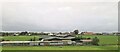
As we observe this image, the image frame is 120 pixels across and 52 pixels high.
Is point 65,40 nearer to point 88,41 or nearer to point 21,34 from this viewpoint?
point 88,41

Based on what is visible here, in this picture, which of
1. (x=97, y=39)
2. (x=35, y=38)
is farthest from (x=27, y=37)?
(x=97, y=39)

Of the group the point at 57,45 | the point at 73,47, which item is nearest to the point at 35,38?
the point at 57,45

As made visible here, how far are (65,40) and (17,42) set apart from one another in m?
2.24

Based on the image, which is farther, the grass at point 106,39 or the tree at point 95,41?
the tree at point 95,41

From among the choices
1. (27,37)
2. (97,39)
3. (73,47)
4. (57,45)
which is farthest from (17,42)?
(97,39)

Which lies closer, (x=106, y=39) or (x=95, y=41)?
(x=95, y=41)

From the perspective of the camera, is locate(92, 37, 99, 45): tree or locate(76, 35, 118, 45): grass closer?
locate(76, 35, 118, 45): grass

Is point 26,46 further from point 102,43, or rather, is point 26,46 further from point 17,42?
point 102,43

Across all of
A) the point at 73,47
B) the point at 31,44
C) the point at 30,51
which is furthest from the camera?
the point at 31,44

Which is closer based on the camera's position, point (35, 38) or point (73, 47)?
point (73, 47)

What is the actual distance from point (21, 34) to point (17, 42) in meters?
0.84

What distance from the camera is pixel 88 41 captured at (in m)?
12.0

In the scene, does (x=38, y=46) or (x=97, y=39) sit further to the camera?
(x=97, y=39)

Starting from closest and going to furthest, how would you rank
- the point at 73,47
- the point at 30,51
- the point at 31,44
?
the point at 30,51, the point at 73,47, the point at 31,44
